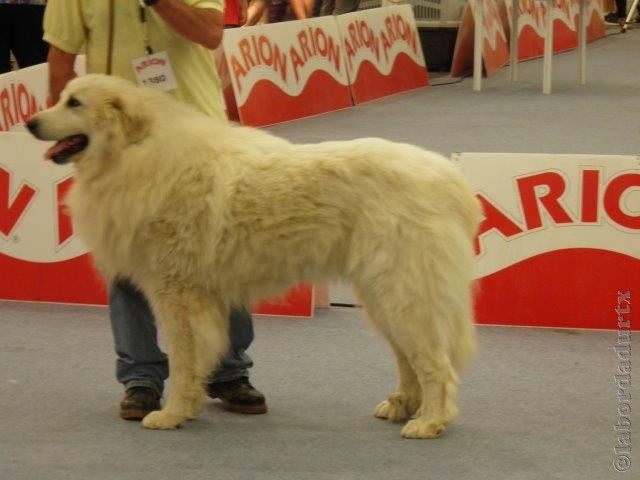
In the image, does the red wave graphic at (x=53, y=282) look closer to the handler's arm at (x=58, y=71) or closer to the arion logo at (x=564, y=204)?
Answer: the handler's arm at (x=58, y=71)

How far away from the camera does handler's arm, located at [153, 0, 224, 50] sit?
4.09 metres

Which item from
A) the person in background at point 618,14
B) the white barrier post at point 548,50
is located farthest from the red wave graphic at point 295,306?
the person in background at point 618,14

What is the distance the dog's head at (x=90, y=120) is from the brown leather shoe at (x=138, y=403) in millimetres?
934

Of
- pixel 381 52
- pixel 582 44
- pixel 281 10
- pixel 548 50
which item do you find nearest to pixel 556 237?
pixel 381 52

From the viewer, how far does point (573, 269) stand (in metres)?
5.53

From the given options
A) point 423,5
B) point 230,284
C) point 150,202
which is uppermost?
point 150,202

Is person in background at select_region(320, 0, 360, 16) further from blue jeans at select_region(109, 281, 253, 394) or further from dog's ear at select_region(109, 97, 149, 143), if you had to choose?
dog's ear at select_region(109, 97, 149, 143)

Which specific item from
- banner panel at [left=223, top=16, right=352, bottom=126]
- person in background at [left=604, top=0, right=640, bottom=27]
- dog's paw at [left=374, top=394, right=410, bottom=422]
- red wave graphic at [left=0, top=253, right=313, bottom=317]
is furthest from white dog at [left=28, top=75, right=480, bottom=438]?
person in background at [left=604, top=0, right=640, bottom=27]

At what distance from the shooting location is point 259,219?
405 cm

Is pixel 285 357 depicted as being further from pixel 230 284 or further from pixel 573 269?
pixel 573 269

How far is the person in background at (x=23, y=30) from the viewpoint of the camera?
27.8 feet

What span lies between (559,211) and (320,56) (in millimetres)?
5986

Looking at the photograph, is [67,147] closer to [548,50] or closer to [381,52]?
[381,52]

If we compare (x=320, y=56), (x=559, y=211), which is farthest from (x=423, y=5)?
(x=559, y=211)
